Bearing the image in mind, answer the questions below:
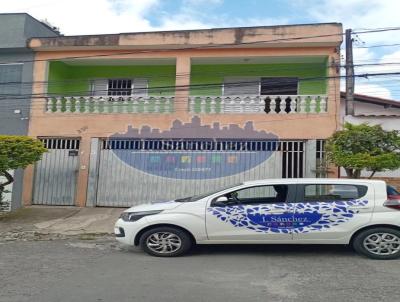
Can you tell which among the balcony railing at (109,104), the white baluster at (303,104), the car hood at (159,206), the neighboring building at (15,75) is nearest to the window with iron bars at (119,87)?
the balcony railing at (109,104)

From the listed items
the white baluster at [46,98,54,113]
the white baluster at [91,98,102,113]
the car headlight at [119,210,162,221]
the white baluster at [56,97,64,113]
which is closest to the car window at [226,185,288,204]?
the car headlight at [119,210,162,221]

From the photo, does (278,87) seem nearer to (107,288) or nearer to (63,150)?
(63,150)

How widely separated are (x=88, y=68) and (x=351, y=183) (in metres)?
10.7

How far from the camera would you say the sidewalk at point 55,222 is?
10.3m

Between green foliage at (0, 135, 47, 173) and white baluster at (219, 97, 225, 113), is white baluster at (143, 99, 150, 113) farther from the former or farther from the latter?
green foliage at (0, 135, 47, 173)

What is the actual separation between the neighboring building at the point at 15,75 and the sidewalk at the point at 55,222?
184 centimetres

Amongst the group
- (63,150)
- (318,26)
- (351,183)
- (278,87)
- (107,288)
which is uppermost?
(318,26)

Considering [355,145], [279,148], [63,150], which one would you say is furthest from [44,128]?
[355,145]

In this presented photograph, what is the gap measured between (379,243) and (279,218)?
1615mm

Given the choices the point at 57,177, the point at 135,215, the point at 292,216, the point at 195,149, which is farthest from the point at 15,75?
the point at 292,216

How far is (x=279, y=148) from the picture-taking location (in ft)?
43.7

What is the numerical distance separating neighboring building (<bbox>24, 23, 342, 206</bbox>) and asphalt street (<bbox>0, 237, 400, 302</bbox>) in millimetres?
5000

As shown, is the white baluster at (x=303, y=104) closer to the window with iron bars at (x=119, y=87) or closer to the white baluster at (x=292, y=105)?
the white baluster at (x=292, y=105)

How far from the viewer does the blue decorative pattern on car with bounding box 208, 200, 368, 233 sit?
7562 millimetres
